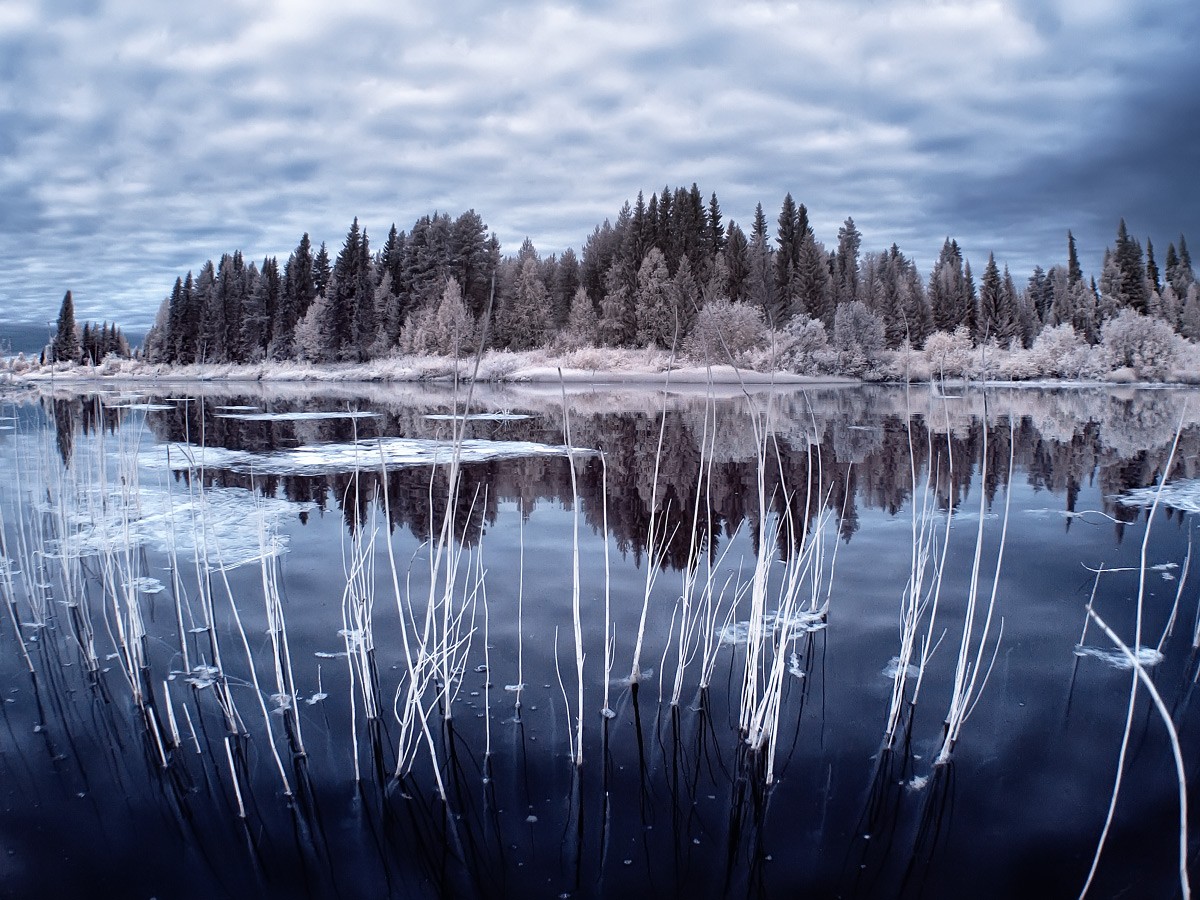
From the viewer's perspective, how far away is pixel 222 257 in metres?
64.9

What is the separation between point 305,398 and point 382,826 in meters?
28.1

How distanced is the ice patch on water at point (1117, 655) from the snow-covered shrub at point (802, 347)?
36.3 meters

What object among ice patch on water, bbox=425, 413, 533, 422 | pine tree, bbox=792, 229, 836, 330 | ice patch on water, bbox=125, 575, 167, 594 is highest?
pine tree, bbox=792, 229, 836, 330

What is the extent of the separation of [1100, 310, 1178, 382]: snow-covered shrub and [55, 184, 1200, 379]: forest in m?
0.07

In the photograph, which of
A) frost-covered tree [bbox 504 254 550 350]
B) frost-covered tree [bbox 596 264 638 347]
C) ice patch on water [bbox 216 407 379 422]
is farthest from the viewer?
frost-covered tree [bbox 504 254 550 350]

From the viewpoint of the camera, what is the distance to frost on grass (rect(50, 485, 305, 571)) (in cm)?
601

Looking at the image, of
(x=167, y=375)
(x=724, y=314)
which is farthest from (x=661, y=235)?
(x=167, y=375)

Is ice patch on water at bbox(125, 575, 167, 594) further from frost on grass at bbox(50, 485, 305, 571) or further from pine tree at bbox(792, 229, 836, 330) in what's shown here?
pine tree at bbox(792, 229, 836, 330)

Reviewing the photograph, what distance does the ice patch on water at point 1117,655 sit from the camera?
4.34 metres

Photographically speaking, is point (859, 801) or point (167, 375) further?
point (167, 375)

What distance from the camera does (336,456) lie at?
12047mm

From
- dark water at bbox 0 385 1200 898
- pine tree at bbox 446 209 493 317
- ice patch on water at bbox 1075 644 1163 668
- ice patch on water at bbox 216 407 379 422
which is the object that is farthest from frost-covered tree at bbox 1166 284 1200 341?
ice patch on water at bbox 1075 644 1163 668

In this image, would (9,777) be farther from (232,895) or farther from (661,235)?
(661,235)

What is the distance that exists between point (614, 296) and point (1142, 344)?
27371mm
